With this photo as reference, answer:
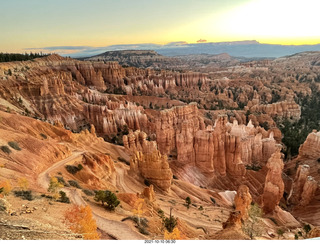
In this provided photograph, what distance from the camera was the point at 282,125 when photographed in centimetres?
4884

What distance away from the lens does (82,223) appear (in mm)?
7344

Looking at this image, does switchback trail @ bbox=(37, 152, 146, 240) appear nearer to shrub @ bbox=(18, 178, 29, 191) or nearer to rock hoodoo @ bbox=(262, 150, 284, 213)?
shrub @ bbox=(18, 178, 29, 191)

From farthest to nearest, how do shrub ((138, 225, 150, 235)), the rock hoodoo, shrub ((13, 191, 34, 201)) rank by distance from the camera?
1. the rock hoodoo
2. shrub ((138, 225, 150, 235))
3. shrub ((13, 191, 34, 201))

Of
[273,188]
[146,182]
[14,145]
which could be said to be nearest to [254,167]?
[273,188]

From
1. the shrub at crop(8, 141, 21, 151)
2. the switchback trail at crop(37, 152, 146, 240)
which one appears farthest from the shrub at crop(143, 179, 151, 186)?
the shrub at crop(8, 141, 21, 151)

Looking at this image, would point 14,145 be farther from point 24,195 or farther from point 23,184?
point 24,195

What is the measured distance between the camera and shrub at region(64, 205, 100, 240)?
720cm

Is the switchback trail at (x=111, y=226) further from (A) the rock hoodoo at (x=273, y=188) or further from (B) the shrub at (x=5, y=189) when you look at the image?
(A) the rock hoodoo at (x=273, y=188)

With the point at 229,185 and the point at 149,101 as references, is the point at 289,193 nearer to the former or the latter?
the point at 229,185

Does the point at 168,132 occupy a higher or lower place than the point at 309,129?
higher

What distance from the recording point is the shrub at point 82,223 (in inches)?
283

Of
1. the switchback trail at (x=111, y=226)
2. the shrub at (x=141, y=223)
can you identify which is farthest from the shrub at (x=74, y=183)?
the shrub at (x=141, y=223)

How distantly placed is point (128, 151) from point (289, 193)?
16.7 metres

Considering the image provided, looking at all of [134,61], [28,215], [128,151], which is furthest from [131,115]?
[134,61]
